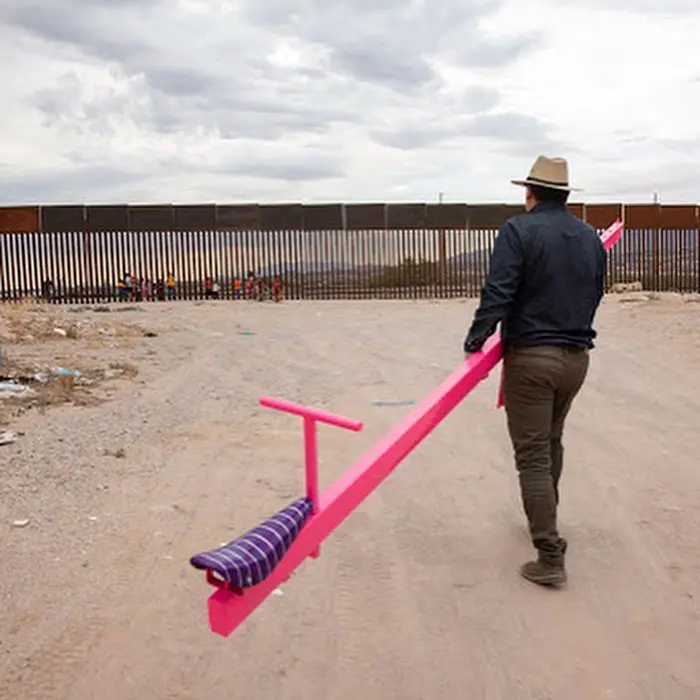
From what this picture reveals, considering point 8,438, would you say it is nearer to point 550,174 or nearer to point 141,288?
point 550,174

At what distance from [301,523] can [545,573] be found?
5.10 feet

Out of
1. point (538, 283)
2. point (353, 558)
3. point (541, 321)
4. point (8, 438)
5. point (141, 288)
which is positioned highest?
point (538, 283)

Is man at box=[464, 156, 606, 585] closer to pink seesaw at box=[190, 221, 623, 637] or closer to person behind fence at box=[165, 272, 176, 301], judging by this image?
pink seesaw at box=[190, 221, 623, 637]

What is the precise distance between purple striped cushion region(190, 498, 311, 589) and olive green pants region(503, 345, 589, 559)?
1405 mm

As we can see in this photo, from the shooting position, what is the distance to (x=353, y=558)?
171 inches

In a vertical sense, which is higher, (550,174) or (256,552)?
(550,174)

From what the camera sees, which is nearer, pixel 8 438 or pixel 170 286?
pixel 8 438

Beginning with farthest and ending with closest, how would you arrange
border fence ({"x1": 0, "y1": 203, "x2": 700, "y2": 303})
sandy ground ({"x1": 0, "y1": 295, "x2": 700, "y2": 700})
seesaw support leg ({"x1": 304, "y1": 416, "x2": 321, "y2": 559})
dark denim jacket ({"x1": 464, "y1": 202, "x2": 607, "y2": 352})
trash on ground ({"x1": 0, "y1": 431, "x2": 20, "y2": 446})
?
border fence ({"x1": 0, "y1": 203, "x2": 700, "y2": 303})
trash on ground ({"x1": 0, "y1": 431, "x2": 20, "y2": 446})
dark denim jacket ({"x1": 464, "y1": 202, "x2": 607, "y2": 352})
sandy ground ({"x1": 0, "y1": 295, "x2": 700, "y2": 700})
seesaw support leg ({"x1": 304, "y1": 416, "x2": 321, "y2": 559})

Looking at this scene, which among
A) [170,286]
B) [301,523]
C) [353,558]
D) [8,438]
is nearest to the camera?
[301,523]

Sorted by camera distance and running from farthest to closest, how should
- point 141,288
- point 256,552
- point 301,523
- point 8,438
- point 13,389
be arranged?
point 141,288, point 13,389, point 8,438, point 301,523, point 256,552

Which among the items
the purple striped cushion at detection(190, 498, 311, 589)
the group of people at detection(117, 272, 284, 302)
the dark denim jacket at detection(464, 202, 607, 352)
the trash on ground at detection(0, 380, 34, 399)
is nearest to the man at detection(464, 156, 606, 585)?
the dark denim jacket at detection(464, 202, 607, 352)

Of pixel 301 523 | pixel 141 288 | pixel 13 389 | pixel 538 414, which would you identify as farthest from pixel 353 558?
pixel 141 288

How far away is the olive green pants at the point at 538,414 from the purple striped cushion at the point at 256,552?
1.41 metres

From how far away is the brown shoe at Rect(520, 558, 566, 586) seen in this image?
398cm
